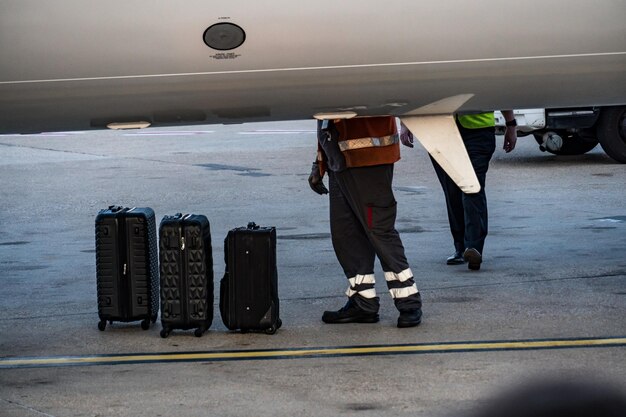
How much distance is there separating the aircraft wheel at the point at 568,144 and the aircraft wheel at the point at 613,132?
353 millimetres

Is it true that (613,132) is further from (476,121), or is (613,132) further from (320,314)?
(320,314)

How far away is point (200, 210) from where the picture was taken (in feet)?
41.3

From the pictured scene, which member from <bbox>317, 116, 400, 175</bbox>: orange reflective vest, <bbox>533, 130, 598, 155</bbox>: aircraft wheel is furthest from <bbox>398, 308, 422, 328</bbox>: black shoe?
<bbox>533, 130, 598, 155</bbox>: aircraft wheel

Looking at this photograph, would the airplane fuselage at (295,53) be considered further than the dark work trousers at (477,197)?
No

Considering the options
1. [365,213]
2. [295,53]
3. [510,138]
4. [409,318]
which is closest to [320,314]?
[409,318]

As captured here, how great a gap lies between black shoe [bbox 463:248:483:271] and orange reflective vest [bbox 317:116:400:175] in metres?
1.85

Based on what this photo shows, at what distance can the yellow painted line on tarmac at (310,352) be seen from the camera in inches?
233

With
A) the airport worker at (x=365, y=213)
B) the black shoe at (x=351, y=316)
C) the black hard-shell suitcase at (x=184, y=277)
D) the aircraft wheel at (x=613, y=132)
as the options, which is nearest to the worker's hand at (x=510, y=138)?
the airport worker at (x=365, y=213)

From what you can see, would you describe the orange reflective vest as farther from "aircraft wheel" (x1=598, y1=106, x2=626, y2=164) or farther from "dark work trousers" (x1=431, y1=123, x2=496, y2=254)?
"aircraft wheel" (x1=598, y1=106, x2=626, y2=164)

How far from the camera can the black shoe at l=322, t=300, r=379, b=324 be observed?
22.0ft

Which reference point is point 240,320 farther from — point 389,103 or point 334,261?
point 334,261

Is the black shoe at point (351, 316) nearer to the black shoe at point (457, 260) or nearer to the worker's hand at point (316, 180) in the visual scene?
the worker's hand at point (316, 180)

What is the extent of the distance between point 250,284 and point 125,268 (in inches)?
34.6

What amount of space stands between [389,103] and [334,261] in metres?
2.93
